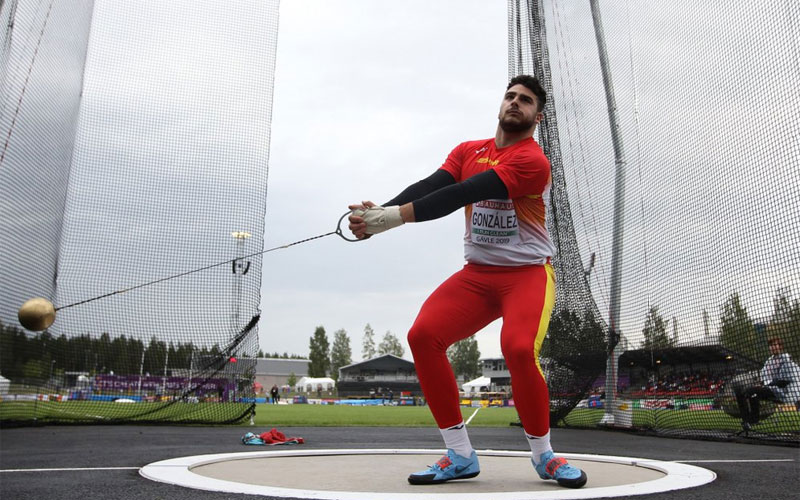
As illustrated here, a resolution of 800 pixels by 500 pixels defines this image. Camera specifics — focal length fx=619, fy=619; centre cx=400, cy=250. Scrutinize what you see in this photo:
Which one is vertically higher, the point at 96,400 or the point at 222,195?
the point at 222,195

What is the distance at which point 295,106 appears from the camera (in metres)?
10.8

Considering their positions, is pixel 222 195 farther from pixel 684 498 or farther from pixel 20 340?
pixel 684 498

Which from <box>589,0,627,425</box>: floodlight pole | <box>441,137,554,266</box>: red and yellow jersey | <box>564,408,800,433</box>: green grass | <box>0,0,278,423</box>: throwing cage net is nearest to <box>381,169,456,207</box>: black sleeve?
<box>441,137,554,266</box>: red and yellow jersey

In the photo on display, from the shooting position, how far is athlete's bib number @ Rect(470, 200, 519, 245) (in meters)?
2.80

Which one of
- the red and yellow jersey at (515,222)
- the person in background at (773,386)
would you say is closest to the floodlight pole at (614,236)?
the person in background at (773,386)

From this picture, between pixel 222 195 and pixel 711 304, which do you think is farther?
pixel 222 195

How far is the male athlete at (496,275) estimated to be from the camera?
254 centimetres

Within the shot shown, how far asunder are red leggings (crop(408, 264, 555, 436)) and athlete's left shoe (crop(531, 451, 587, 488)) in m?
0.11

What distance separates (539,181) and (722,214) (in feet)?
16.5

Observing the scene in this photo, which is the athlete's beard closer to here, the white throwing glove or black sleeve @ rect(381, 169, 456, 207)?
black sleeve @ rect(381, 169, 456, 207)

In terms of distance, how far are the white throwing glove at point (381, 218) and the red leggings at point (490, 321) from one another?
0.50 m

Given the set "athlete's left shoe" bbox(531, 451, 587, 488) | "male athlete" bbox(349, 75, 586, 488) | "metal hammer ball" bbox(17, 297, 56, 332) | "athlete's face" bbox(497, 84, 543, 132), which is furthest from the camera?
"metal hammer ball" bbox(17, 297, 56, 332)

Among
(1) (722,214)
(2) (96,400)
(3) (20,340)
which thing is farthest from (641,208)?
(2) (96,400)

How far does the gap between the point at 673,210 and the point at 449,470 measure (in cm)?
600
